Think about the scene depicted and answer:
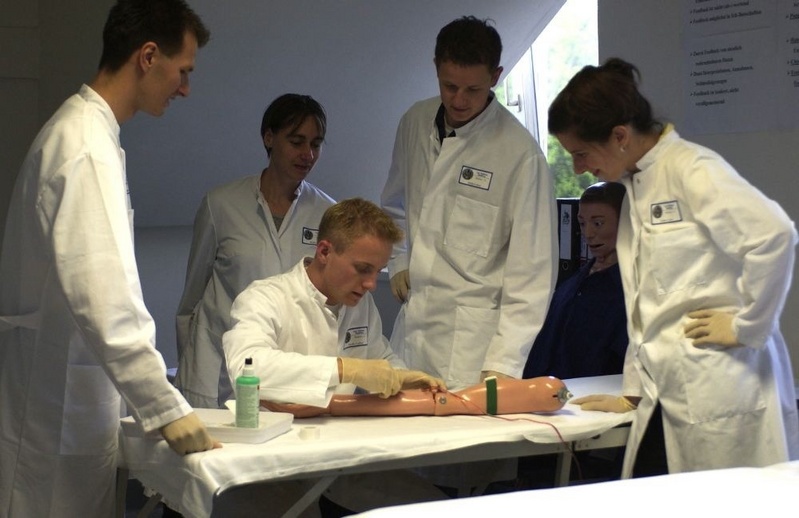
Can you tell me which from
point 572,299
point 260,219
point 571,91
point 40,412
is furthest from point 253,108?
point 40,412

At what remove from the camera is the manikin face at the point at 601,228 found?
3.37 meters

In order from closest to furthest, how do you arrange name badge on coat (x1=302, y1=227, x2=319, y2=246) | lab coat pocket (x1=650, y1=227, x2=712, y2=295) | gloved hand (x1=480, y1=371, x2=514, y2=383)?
lab coat pocket (x1=650, y1=227, x2=712, y2=295) → gloved hand (x1=480, y1=371, x2=514, y2=383) → name badge on coat (x1=302, y1=227, x2=319, y2=246)

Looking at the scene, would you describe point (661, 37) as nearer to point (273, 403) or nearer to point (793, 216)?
point (793, 216)

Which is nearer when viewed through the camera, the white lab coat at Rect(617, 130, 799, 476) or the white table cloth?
the white table cloth

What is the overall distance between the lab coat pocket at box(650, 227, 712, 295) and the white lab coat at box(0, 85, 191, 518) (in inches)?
43.2

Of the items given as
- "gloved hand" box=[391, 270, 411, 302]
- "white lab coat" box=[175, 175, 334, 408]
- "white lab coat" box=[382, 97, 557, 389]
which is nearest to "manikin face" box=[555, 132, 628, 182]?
"white lab coat" box=[382, 97, 557, 389]

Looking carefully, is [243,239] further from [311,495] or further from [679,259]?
[679,259]

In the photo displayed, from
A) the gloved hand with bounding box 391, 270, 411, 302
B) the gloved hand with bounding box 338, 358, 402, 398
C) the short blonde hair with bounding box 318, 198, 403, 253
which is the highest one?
the short blonde hair with bounding box 318, 198, 403, 253

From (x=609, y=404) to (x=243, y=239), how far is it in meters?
1.32

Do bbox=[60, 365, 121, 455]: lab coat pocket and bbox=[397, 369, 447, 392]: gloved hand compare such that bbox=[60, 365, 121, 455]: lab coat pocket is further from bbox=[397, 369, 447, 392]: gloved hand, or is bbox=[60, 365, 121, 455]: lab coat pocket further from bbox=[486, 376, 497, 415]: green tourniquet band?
bbox=[486, 376, 497, 415]: green tourniquet band

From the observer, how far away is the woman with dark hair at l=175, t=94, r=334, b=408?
10.7 ft

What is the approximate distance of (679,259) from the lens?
234cm

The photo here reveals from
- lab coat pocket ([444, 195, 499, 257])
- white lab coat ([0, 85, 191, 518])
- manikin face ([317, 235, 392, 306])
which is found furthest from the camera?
lab coat pocket ([444, 195, 499, 257])

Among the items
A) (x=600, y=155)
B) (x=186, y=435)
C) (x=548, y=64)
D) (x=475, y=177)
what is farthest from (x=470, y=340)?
(x=548, y=64)
